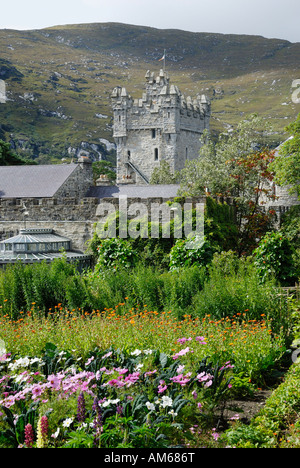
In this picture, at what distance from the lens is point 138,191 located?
33.8m

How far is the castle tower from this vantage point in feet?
215

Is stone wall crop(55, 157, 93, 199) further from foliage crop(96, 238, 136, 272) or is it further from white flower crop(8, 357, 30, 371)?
white flower crop(8, 357, 30, 371)

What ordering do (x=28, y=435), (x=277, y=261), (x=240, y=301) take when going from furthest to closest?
(x=277, y=261), (x=240, y=301), (x=28, y=435)

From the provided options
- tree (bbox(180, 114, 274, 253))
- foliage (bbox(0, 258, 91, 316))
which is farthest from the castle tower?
foliage (bbox(0, 258, 91, 316))

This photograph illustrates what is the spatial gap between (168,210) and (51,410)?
1195cm

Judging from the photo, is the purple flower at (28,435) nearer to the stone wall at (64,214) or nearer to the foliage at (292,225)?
the stone wall at (64,214)

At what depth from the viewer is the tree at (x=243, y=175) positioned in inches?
946

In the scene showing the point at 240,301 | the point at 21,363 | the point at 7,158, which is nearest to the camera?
the point at 21,363

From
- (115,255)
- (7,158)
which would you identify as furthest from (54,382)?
(7,158)

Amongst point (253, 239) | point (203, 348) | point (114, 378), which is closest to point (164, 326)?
point (203, 348)

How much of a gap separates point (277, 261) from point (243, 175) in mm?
14384

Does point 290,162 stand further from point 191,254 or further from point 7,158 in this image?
point 7,158

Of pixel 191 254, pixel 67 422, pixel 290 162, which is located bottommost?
pixel 67 422

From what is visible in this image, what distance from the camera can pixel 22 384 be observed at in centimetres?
723
